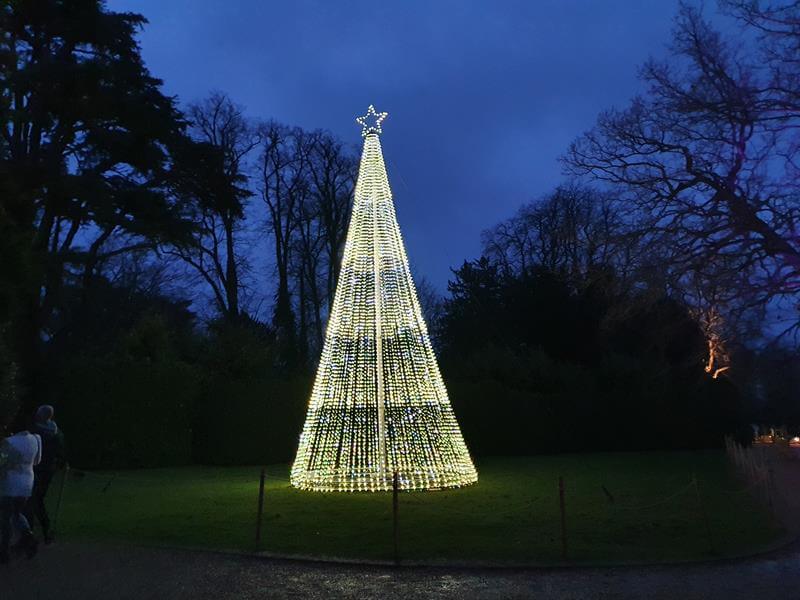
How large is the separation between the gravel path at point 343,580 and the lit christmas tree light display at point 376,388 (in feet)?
18.3

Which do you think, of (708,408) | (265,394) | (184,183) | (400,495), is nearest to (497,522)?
(400,495)

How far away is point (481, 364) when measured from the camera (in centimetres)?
2650

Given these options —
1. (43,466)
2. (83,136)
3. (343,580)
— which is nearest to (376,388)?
(43,466)

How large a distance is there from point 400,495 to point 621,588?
20.9 ft

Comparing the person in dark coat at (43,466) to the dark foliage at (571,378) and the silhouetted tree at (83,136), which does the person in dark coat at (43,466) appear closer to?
the silhouetted tree at (83,136)

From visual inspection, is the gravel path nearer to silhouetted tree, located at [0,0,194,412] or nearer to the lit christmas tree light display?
the lit christmas tree light display

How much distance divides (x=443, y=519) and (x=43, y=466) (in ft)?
Answer: 17.3

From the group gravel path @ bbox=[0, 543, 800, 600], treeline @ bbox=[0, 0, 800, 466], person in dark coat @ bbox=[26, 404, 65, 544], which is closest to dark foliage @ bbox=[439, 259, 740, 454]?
treeline @ bbox=[0, 0, 800, 466]

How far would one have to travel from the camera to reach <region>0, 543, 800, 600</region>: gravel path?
22.2 feet

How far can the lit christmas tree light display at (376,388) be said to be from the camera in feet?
44.6

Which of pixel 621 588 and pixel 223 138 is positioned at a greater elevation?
pixel 223 138

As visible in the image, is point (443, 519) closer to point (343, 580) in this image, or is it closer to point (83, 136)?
point (343, 580)

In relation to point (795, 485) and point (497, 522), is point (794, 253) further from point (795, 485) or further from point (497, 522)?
point (497, 522)

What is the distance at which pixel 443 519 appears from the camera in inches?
417
